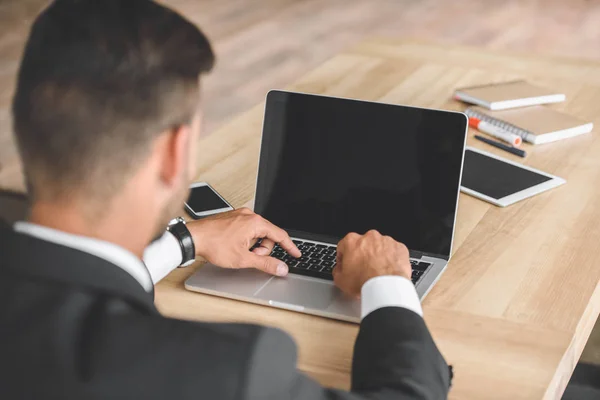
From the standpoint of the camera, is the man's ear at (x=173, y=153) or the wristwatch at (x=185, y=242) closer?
the man's ear at (x=173, y=153)

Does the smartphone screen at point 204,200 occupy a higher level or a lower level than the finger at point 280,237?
lower

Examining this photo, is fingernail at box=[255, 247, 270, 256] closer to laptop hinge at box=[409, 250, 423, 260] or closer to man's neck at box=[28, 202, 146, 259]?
laptop hinge at box=[409, 250, 423, 260]

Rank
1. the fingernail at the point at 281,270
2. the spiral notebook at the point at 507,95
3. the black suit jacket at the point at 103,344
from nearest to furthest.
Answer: the black suit jacket at the point at 103,344 < the fingernail at the point at 281,270 < the spiral notebook at the point at 507,95

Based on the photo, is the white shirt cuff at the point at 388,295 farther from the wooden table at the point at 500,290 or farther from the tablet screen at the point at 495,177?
the tablet screen at the point at 495,177

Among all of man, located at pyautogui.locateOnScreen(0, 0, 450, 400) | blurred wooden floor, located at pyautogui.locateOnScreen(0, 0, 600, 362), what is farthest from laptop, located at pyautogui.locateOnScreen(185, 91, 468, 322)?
blurred wooden floor, located at pyautogui.locateOnScreen(0, 0, 600, 362)

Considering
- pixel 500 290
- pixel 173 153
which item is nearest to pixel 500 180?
pixel 500 290

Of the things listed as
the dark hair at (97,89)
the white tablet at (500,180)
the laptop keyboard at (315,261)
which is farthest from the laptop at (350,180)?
the dark hair at (97,89)

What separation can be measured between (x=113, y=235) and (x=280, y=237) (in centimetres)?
54

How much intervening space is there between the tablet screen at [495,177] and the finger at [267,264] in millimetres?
542

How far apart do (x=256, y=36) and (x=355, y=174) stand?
4358mm

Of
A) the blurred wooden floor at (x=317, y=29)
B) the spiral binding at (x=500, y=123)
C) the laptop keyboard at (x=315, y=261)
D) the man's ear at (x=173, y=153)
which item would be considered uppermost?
the man's ear at (x=173, y=153)

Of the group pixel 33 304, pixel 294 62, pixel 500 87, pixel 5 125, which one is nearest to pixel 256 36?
pixel 294 62

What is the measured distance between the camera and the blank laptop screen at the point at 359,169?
4.68 ft

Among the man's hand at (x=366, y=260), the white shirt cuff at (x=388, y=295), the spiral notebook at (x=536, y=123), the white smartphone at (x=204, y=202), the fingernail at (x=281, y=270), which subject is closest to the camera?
the white shirt cuff at (x=388, y=295)
